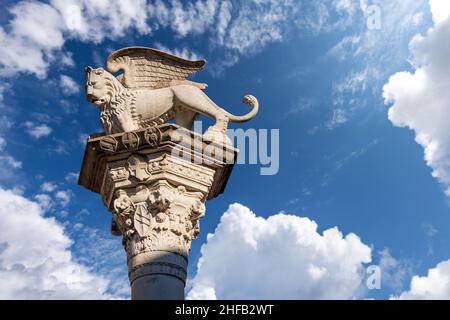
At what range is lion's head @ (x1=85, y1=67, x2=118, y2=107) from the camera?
839 cm

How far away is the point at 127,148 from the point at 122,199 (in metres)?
0.74

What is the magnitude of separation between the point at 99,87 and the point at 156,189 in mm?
2178

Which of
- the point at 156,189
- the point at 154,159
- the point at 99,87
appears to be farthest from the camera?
the point at 99,87

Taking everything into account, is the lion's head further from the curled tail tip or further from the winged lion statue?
the curled tail tip

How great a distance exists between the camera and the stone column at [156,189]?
22.0 feet

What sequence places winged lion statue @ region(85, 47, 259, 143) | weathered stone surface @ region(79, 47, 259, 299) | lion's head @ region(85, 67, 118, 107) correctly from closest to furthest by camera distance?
weathered stone surface @ region(79, 47, 259, 299), winged lion statue @ region(85, 47, 259, 143), lion's head @ region(85, 67, 118, 107)

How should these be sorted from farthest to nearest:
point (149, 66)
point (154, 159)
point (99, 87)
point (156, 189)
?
point (149, 66), point (99, 87), point (154, 159), point (156, 189)

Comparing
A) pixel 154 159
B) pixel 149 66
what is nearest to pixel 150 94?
pixel 149 66

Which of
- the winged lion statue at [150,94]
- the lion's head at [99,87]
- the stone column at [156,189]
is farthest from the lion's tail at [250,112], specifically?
the lion's head at [99,87]

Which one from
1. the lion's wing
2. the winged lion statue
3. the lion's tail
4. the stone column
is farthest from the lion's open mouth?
the lion's tail

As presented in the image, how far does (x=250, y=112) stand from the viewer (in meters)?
8.68

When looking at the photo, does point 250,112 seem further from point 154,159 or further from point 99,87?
point 99,87
